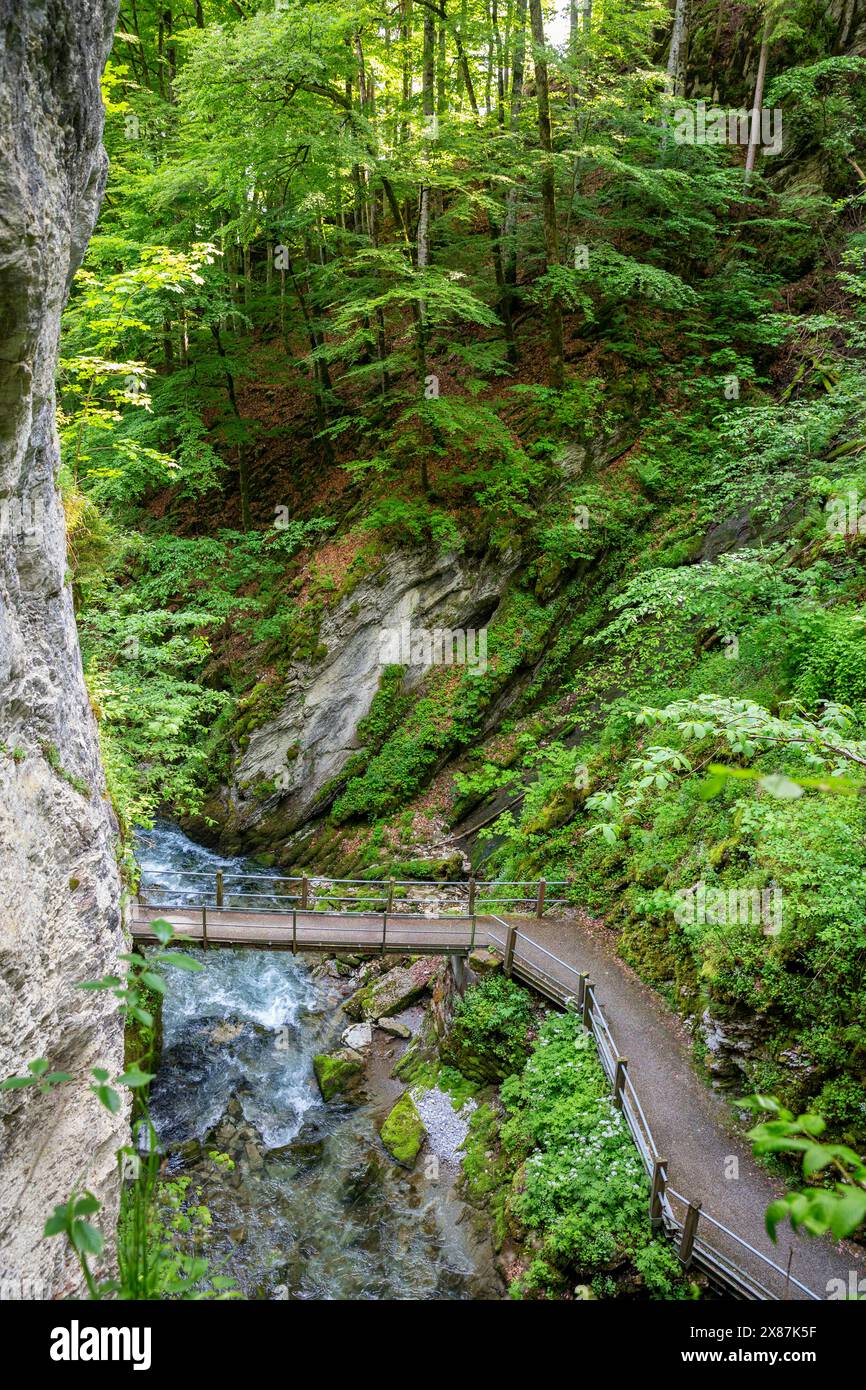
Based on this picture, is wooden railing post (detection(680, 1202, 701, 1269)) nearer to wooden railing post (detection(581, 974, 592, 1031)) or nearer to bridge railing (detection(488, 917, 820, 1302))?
bridge railing (detection(488, 917, 820, 1302))

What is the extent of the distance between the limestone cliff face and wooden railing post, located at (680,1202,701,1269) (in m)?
5.40

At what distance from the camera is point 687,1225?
727 cm

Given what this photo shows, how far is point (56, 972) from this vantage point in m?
5.92

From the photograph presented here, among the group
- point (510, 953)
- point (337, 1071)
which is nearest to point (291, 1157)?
point (337, 1071)

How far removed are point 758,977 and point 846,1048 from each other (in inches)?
44.2

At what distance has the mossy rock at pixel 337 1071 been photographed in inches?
469

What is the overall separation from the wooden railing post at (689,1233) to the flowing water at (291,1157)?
2386 mm

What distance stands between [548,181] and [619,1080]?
18.1 meters

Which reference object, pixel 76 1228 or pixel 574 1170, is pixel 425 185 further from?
pixel 76 1228

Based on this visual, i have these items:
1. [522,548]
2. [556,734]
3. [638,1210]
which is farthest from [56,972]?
[522,548]

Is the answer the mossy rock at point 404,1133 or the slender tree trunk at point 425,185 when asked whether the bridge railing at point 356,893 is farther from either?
the slender tree trunk at point 425,185

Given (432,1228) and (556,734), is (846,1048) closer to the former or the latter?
(432,1228)

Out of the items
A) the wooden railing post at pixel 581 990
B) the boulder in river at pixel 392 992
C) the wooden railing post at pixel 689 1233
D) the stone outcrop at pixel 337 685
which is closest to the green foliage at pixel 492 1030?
the wooden railing post at pixel 581 990
